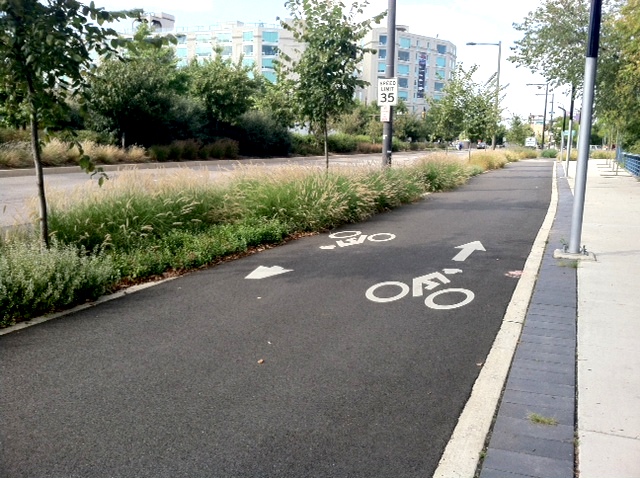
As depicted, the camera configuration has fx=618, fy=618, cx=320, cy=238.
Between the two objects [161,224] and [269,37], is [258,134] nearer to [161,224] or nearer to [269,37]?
[161,224]

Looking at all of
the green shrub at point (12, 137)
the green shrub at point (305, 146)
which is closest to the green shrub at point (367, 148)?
the green shrub at point (305, 146)

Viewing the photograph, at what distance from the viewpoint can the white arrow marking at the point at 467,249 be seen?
28.6ft

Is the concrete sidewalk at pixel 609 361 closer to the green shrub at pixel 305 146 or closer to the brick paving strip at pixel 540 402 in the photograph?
the brick paving strip at pixel 540 402

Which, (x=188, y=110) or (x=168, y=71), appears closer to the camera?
(x=188, y=110)

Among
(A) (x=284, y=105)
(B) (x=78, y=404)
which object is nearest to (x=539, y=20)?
(A) (x=284, y=105)

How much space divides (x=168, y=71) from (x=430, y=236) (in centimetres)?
3023

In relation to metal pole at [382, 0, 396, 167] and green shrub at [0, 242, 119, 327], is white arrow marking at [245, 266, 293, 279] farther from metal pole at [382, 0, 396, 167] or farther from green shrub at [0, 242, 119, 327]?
metal pole at [382, 0, 396, 167]

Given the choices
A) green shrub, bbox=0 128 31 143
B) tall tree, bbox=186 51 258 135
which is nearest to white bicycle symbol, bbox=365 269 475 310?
green shrub, bbox=0 128 31 143

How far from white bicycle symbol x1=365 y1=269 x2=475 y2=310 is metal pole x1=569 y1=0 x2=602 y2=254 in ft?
7.85

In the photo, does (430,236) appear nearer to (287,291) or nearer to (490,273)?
(490,273)

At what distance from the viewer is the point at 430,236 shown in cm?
1042

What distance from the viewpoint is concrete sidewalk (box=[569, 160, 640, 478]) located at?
11.1 feet

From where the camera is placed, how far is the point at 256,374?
4.42 metres

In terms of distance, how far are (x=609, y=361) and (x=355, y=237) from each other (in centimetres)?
593
